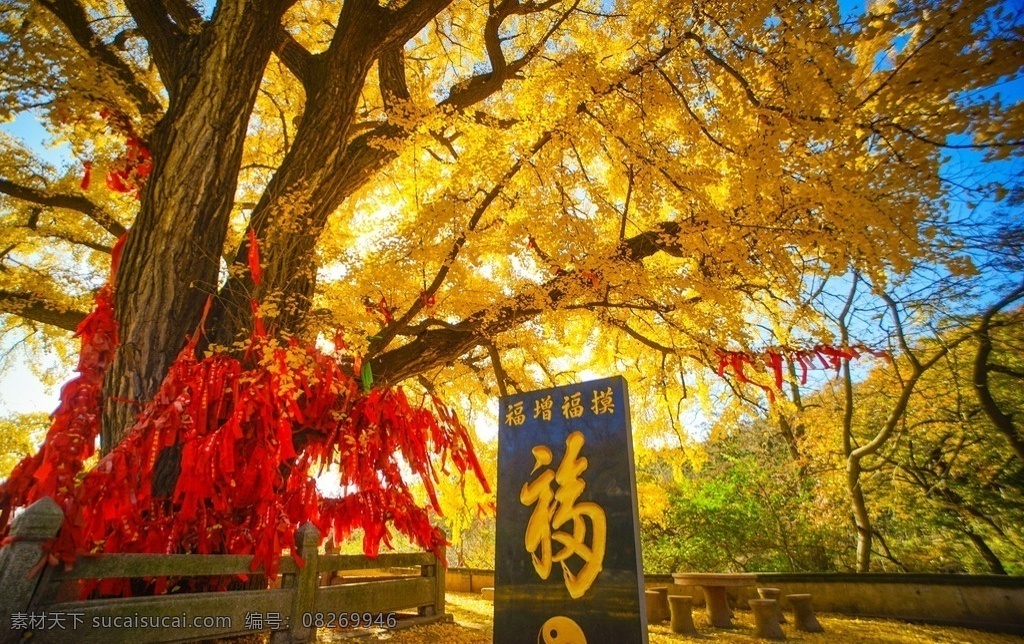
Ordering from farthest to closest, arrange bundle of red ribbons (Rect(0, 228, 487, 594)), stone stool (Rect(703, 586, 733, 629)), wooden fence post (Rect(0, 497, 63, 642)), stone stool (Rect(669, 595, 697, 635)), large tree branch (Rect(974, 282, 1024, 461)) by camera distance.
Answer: large tree branch (Rect(974, 282, 1024, 461)) → stone stool (Rect(703, 586, 733, 629)) → stone stool (Rect(669, 595, 697, 635)) → bundle of red ribbons (Rect(0, 228, 487, 594)) → wooden fence post (Rect(0, 497, 63, 642))

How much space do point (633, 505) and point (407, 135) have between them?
16.9 feet

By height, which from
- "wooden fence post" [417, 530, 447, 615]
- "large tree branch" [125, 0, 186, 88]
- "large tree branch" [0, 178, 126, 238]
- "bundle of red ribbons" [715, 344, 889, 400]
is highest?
"large tree branch" [125, 0, 186, 88]

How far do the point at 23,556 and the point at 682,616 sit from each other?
743cm

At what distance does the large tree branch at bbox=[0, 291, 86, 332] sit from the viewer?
7094 millimetres

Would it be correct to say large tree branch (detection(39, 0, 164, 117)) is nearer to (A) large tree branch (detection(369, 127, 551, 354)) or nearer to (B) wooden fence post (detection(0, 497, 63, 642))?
(A) large tree branch (detection(369, 127, 551, 354))

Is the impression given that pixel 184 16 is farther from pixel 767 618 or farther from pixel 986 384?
pixel 986 384

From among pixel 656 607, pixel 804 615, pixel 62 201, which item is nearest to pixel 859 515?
pixel 804 615

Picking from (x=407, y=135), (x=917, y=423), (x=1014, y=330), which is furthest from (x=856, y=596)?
(x=407, y=135)

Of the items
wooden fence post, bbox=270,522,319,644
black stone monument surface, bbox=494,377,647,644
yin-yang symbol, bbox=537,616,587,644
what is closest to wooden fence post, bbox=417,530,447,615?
wooden fence post, bbox=270,522,319,644

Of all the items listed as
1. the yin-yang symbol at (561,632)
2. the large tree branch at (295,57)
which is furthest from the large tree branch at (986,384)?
the large tree branch at (295,57)

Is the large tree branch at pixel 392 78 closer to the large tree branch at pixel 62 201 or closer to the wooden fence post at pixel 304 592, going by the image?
the large tree branch at pixel 62 201

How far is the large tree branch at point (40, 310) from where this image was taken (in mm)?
7094

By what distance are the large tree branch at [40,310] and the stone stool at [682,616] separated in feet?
32.3

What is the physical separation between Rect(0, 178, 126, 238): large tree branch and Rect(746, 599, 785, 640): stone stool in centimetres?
1106
